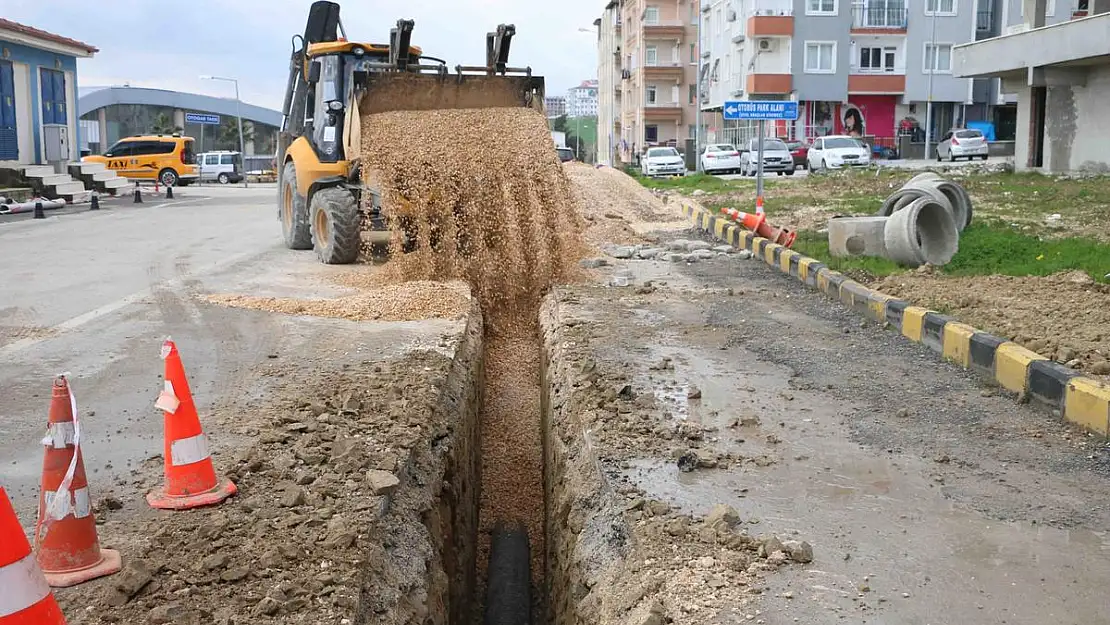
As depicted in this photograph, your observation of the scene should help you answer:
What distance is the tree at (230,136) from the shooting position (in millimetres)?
74250

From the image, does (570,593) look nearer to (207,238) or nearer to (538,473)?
(538,473)

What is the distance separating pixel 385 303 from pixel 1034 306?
5.13 m

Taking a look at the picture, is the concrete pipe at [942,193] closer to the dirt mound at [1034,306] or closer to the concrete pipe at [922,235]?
the concrete pipe at [922,235]

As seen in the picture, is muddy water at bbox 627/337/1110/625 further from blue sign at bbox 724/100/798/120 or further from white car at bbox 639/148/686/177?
white car at bbox 639/148/686/177

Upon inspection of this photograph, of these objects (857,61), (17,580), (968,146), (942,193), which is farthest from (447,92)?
(857,61)

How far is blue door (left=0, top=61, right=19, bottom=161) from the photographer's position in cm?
2612

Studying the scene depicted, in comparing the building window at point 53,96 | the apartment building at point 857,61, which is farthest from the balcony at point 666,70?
the building window at point 53,96

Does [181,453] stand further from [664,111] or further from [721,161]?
[664,111]

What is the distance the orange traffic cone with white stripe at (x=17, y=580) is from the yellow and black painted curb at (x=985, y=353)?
4697 mm

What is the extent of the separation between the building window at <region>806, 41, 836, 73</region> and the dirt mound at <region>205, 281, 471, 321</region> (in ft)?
143

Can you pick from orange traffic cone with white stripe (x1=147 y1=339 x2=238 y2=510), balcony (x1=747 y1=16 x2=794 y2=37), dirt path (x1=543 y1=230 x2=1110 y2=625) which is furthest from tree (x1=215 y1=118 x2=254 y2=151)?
orange traffic cone with white stripe (x1=147 y1=339 x2=238 y2=510)

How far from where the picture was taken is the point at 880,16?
50031 mm

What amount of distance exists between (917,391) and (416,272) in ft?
17.6

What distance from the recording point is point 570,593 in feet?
14.4
